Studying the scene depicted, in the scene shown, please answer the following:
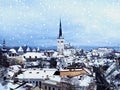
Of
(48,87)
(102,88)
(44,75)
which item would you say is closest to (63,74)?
(48,87)

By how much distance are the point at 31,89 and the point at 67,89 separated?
5586 millimetres

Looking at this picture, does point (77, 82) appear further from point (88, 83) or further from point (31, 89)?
point (31, 89)

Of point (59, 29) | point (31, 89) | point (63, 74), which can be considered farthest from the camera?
point (59, 29)

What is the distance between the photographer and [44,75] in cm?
3984

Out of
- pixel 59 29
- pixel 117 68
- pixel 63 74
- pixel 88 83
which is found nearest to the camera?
pixel 88 83

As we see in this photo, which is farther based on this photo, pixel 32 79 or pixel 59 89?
pixel 32 79

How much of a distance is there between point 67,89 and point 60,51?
73.2 m

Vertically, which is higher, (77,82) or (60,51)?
(77,82)

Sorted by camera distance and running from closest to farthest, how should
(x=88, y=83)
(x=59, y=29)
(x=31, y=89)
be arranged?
(x=31, y=89)
(x=88, y=83)
(x=59, y=29)

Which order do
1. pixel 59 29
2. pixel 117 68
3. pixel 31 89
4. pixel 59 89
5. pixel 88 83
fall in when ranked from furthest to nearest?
pixel 59 29 → pixel 117 68 → pixel 59 89 → pixel 88 83 → pixel 31 89

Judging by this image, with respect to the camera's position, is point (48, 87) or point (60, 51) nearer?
point (48, 87)

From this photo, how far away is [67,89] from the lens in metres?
29.2

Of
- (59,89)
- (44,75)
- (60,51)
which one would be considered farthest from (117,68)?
(60,51)

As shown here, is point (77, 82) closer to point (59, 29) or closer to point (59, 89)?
point (59, 89)
